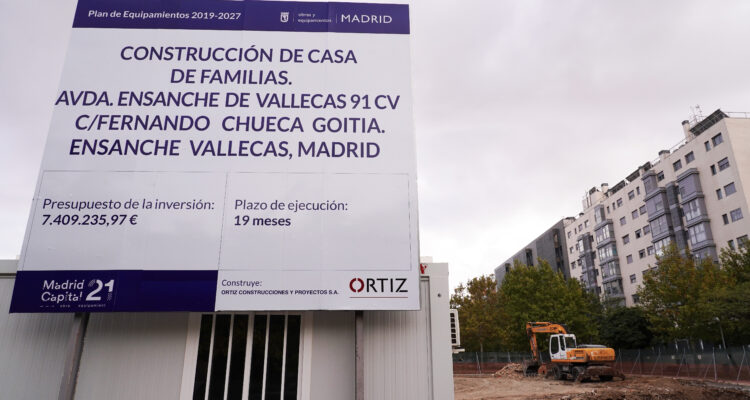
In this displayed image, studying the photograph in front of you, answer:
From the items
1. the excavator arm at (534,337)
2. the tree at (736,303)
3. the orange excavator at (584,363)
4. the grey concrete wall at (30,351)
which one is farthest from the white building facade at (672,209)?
the grey concrete wall at (30,351)

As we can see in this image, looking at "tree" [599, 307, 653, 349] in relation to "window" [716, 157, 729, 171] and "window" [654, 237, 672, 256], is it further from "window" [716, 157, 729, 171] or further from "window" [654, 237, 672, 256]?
"window" [654, 237, 672, 256]

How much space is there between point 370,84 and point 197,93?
3.80 m

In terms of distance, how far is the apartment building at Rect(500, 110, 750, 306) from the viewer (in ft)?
148

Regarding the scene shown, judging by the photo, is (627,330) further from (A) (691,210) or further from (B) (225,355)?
(B) (225,355)

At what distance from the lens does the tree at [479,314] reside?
44812mm

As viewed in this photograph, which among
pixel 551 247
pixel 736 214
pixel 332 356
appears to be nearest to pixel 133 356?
pixel 332 356

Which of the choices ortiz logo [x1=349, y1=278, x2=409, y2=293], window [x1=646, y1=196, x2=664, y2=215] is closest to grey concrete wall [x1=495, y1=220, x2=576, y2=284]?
window [x1=646, y1=196, x2=664, y2=215]

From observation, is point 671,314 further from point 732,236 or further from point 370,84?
point 370,84

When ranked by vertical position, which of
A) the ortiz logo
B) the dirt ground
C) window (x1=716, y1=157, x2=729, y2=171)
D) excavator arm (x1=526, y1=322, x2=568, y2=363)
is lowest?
the dirt ground

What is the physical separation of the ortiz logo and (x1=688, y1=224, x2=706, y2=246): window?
51722 mm

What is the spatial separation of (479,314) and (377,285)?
3926cm

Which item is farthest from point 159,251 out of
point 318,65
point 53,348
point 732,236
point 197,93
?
point 732,236

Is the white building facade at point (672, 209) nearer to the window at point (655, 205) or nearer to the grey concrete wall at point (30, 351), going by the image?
the window at point (655, 205)

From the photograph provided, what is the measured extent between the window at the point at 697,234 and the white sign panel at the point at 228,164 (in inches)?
2004
